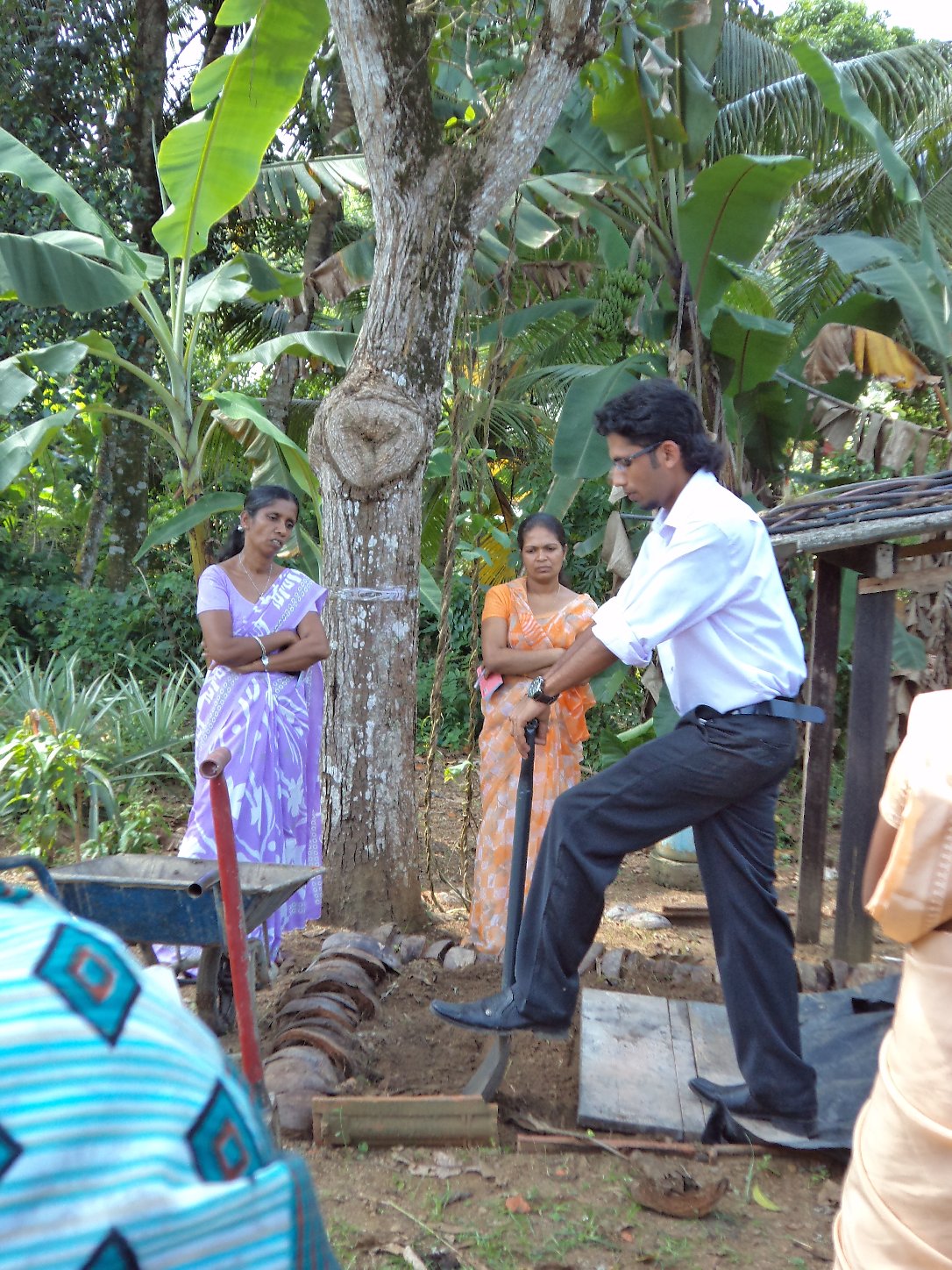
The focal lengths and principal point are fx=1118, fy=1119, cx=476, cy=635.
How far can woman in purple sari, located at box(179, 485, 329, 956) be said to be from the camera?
15.0ft

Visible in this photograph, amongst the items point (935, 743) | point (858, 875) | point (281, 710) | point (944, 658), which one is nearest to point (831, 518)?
point (858, 875)

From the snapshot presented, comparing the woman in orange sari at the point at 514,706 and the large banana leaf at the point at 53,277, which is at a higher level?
the large banana leaf at the point at 53,277

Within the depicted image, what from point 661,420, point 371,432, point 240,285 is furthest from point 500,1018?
point 240,285

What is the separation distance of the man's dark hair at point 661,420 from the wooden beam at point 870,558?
69.5 inches

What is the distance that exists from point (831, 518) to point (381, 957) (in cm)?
266

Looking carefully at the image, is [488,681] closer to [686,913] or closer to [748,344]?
[686,913]

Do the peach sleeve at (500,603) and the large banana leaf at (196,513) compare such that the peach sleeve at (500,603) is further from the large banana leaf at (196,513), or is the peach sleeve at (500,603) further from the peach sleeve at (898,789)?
the peach sleeve at (898,789)

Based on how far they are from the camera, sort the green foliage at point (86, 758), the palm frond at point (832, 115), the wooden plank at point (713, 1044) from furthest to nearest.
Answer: the palm frond at point (832, 115) < the green foliage at point (86, 758) < the wooden plank at point (713, 1044)

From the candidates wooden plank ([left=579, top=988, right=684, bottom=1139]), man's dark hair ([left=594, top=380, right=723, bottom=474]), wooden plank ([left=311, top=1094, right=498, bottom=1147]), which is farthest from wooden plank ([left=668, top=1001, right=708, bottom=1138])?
man's dark hair ([left=594, top=380, right=723, bottom=474])

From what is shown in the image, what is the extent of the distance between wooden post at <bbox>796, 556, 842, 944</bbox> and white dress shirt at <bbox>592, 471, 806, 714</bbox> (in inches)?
95.5

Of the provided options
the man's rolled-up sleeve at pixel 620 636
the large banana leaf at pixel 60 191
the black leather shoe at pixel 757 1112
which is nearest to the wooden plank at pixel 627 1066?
the black leather shoe at pixel 757 1112

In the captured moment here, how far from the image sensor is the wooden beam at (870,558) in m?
4.93

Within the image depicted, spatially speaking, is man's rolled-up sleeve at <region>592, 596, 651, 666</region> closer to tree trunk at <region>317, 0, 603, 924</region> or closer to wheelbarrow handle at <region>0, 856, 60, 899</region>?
tree trunk at <region>317, 0, 603, 924</region>

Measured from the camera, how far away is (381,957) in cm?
429
